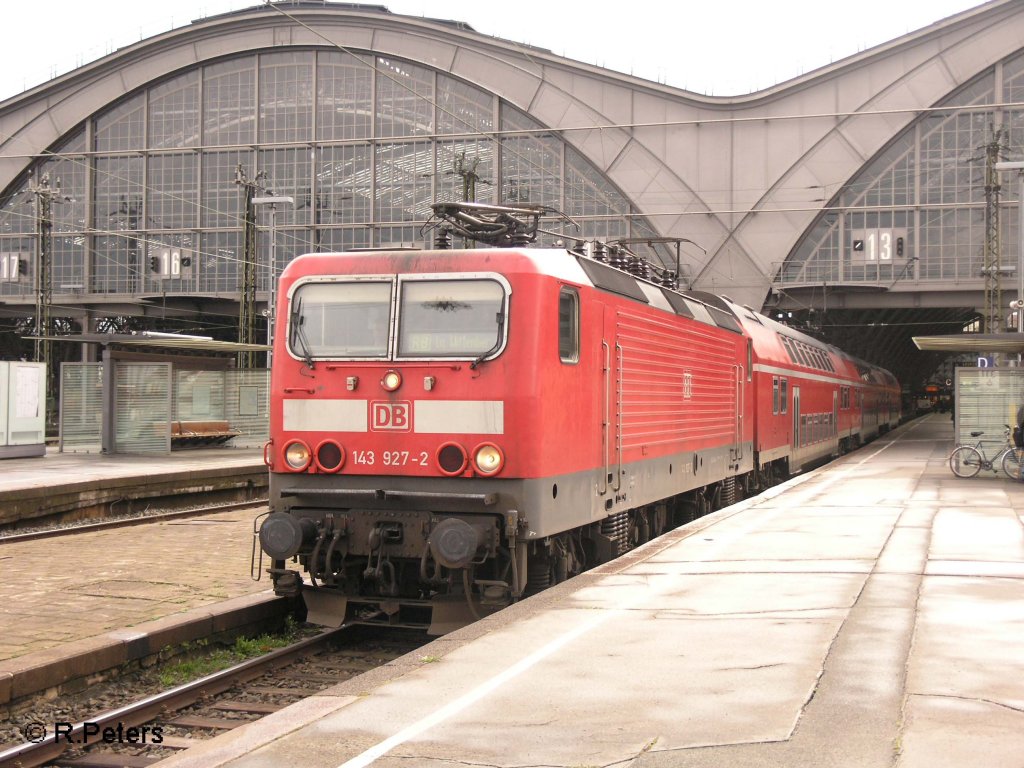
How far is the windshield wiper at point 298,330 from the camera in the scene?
9.88m

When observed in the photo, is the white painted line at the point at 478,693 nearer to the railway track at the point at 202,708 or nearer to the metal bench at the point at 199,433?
the railway track at the point at 202,708

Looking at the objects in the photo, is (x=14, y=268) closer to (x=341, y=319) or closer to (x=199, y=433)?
(x=199, y=433)

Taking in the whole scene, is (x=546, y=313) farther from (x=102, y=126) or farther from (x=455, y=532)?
(x=102, y=126)

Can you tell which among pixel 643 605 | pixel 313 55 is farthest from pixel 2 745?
pixel 313 55

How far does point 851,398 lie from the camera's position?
3719 cm

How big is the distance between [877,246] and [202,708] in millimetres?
44836

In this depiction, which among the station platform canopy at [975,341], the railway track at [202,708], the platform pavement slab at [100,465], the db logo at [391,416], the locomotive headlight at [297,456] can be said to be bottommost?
the railway track at [202,708]

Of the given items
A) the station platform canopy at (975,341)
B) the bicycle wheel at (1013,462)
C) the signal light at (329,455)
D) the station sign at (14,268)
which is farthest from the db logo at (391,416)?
the station sign at (14,268)

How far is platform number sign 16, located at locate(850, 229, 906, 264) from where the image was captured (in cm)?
4778

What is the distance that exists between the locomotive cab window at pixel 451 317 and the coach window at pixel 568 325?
66cm

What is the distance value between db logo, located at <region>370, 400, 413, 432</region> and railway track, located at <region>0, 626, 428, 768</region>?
1.98 metres

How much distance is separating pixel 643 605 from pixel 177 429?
22.4m

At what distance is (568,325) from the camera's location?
991 cm

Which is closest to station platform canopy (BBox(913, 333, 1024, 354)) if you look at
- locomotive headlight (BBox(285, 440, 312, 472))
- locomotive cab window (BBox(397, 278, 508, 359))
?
locomotive cab window (BBox(397, 278, 508, 359))
